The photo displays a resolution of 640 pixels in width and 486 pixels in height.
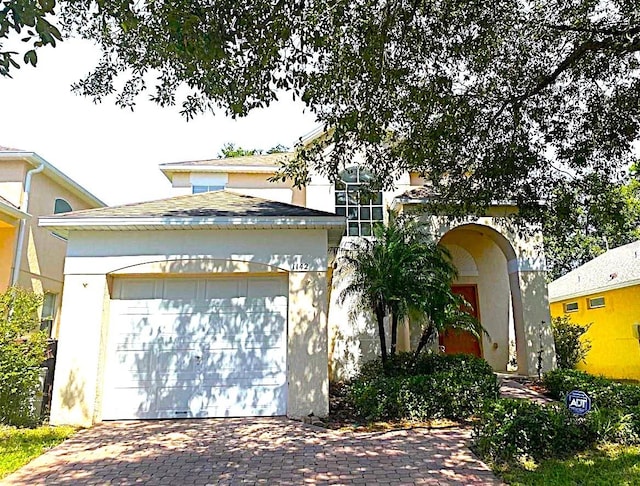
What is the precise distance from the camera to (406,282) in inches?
430

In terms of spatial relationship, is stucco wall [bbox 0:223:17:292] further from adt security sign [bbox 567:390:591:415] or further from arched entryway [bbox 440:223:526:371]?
adt security sign [bbox 567:390:591:415]

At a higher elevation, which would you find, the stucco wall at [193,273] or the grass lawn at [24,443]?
the stucco wall at [193,273]

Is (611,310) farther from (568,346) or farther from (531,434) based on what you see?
(531,434)

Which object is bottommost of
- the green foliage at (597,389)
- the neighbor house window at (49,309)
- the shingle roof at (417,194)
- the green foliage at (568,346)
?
the green foliage at (597,389)

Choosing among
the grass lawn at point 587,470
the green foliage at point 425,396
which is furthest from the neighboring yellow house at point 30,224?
the grass lawn at point 587,470

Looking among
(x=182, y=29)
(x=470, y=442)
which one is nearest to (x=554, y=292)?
(x=470, y=442)

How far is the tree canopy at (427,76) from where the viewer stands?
657 cm

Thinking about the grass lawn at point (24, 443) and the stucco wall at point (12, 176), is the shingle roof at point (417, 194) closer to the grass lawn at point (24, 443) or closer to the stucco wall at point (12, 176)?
the grass lawn at point (24, 443)

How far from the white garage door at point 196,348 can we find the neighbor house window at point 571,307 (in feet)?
48.7

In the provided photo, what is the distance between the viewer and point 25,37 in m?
3.90

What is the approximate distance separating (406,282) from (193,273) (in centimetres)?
492

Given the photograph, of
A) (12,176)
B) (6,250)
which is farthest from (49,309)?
(12,176)

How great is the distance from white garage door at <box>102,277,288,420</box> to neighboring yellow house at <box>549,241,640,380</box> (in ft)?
41.3

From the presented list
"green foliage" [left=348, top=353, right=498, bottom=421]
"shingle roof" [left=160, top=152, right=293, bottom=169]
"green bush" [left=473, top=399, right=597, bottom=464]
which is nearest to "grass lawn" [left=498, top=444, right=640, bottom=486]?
"green bush" [left=473, top=399, right=597, bottom=464]
